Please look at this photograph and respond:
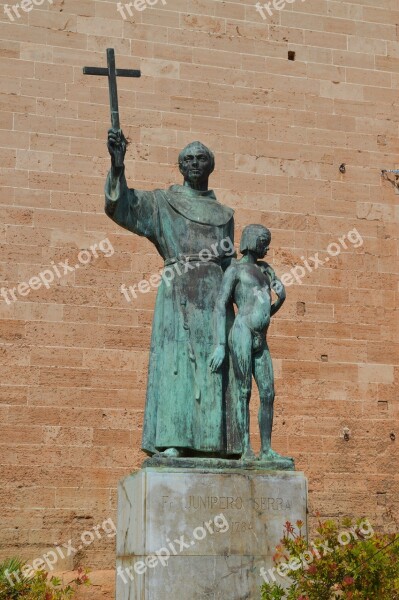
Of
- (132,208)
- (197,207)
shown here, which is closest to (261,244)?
(197,207)

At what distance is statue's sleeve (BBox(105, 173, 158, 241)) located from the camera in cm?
813

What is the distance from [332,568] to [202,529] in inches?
31.1

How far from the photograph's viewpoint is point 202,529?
748 centimetres

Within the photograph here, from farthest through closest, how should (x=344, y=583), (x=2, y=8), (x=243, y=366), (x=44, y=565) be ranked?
(x=2, y=8) → (x=44, y=565) → (x=243, y=366) → (x=344, y=583)

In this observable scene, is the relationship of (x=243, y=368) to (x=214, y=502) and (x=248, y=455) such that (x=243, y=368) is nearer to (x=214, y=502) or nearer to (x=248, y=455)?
(x=248, y=455)

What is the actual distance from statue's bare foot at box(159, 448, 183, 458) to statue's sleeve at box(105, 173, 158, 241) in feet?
4.68

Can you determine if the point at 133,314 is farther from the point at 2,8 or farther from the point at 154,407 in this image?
the point at 154,407

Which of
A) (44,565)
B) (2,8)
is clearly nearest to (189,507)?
(44,565)

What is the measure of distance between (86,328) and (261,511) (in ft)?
18.5

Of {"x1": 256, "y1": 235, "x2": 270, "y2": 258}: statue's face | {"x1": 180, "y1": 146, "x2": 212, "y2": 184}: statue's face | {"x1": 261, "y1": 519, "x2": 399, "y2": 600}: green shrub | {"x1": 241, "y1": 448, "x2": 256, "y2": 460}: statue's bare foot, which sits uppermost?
{"x1": 180, "y1": 146, "x2": 212, "y2": 184}: statue's face

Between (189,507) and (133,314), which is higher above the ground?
(133,314)

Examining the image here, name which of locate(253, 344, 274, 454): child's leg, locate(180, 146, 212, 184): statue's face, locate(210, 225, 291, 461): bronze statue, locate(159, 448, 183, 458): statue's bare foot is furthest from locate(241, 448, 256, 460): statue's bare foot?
locate(180, 146, 212, 184): statue's face

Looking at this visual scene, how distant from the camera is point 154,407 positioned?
316 inches

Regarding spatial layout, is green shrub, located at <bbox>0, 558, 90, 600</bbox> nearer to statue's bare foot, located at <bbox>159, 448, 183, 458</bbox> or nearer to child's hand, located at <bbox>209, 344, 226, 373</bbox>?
statue's bare foot, located at <bbox>159, 448, 183, 458</bbox>
